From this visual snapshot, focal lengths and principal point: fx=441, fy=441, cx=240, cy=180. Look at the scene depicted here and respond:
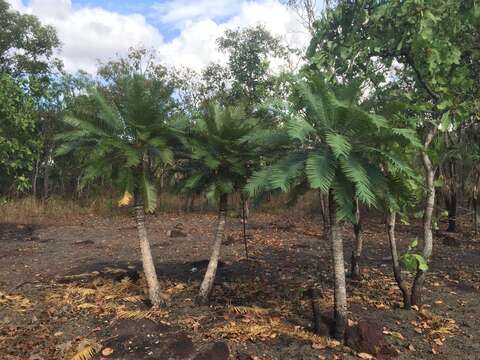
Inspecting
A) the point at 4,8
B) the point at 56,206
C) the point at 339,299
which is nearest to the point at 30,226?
the point at 56,206

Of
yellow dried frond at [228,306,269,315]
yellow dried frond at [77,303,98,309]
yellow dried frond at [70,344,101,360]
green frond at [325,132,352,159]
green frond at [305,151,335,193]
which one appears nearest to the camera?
green frond at [325,132,352,159]

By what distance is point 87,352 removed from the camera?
6969 mm

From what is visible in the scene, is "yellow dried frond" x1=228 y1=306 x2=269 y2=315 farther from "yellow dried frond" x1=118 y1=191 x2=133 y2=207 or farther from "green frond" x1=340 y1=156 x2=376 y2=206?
"green frond" x1=340 y1=156 x2=376 y2=206

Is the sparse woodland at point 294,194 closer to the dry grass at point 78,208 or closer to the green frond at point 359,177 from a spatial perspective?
the green frond at point 359,177

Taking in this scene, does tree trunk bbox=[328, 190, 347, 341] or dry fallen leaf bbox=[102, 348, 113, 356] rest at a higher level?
tree trunk bbox=[328, 190, 347, 341]

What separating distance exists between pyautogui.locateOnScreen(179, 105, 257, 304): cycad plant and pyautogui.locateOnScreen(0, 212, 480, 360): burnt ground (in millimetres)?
1331

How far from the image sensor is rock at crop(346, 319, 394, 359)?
6992 millimetres

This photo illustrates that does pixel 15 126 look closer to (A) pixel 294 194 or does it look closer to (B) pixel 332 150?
(A) pixel 294 194

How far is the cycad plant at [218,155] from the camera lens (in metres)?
8.45

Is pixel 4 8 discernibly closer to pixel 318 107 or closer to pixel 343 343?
pixel 318 107

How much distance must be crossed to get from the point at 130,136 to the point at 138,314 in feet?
11.0

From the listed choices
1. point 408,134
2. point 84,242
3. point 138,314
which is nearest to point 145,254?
point 138,314

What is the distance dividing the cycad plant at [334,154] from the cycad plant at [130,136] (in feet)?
7.06

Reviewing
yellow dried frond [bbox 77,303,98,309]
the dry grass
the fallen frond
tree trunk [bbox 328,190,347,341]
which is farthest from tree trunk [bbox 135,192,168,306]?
the dry grass
